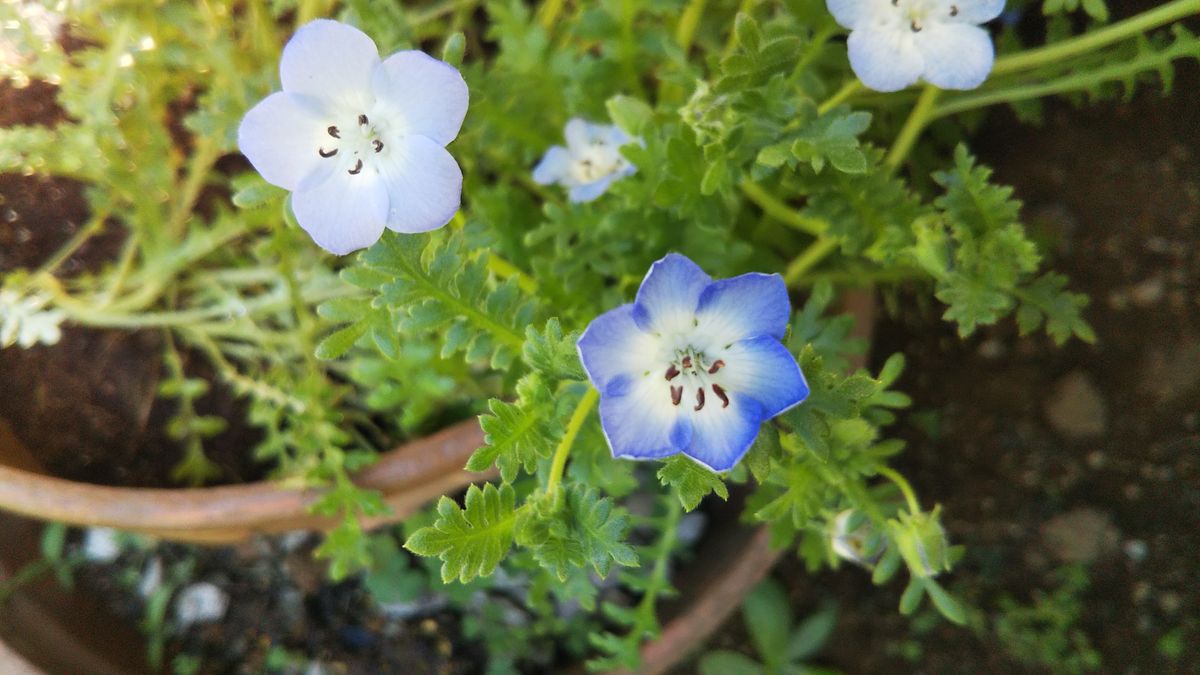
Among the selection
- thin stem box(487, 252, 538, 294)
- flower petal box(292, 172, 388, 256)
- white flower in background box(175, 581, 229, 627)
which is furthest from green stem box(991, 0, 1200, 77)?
white flower in background box(175, 581, 229, 627)

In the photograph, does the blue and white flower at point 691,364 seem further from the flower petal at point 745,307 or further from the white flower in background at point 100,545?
the white flower in background at point 100,545

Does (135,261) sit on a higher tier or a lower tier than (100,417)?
higher

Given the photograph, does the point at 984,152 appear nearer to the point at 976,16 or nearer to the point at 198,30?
the point at 976,16

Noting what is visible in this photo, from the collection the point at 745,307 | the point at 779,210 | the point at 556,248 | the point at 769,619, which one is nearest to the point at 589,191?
the point at 556,248

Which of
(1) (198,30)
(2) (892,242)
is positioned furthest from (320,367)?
(2) (892,242)

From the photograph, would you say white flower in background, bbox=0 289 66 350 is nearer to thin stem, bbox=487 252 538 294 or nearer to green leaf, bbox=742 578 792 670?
thin stem, bbox=487 252 538 294

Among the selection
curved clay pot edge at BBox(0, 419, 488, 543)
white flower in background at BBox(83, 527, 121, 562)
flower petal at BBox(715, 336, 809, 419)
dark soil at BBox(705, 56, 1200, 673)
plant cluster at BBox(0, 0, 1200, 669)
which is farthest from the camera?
white flower in background at BBox(83, 527, 121, 562)

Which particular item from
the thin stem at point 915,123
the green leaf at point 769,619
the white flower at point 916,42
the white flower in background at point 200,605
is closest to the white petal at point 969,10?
the white flower at point 916,42
